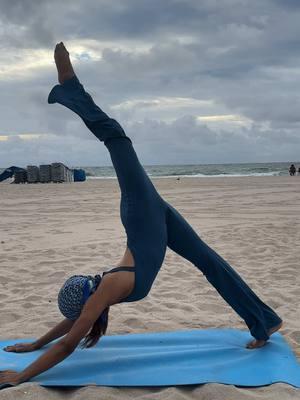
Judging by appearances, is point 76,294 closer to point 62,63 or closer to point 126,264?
point 126,264

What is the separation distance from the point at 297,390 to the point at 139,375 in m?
0.94

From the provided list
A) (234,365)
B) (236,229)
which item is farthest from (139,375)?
(236,229)

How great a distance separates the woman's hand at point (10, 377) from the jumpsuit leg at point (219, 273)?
126 cm

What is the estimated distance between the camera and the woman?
9.39ft

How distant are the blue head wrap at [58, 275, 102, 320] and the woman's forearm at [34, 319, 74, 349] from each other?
263 mm

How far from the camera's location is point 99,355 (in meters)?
3.39

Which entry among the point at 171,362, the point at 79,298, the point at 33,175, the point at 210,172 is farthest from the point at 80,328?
the point at 210,172

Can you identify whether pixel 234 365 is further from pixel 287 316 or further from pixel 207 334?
pixel 287 316

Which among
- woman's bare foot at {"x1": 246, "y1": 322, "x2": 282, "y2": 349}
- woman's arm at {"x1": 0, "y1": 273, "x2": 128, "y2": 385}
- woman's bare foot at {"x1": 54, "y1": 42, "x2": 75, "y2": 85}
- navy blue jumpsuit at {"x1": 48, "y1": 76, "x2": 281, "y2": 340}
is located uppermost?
woman's bare foot at {"x1": 54, "y1": 42, "x2": 75, "y2": 85}

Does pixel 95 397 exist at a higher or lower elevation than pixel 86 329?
lower

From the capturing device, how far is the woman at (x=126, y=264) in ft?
9.39

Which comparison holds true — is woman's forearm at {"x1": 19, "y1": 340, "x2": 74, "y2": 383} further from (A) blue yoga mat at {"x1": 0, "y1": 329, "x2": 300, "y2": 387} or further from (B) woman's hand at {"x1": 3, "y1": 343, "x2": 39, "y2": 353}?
(B) woman's hand at {"x1": 3, "y1": 343, "x2": 39, "y2": 353}

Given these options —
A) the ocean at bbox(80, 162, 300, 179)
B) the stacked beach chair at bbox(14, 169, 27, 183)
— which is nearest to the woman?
the stacked beach chair at bbox(14, 169, 27, 183)

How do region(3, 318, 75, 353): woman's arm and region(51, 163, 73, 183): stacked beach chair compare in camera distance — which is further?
region(51, 163, 73, 183): stacked beach chair
